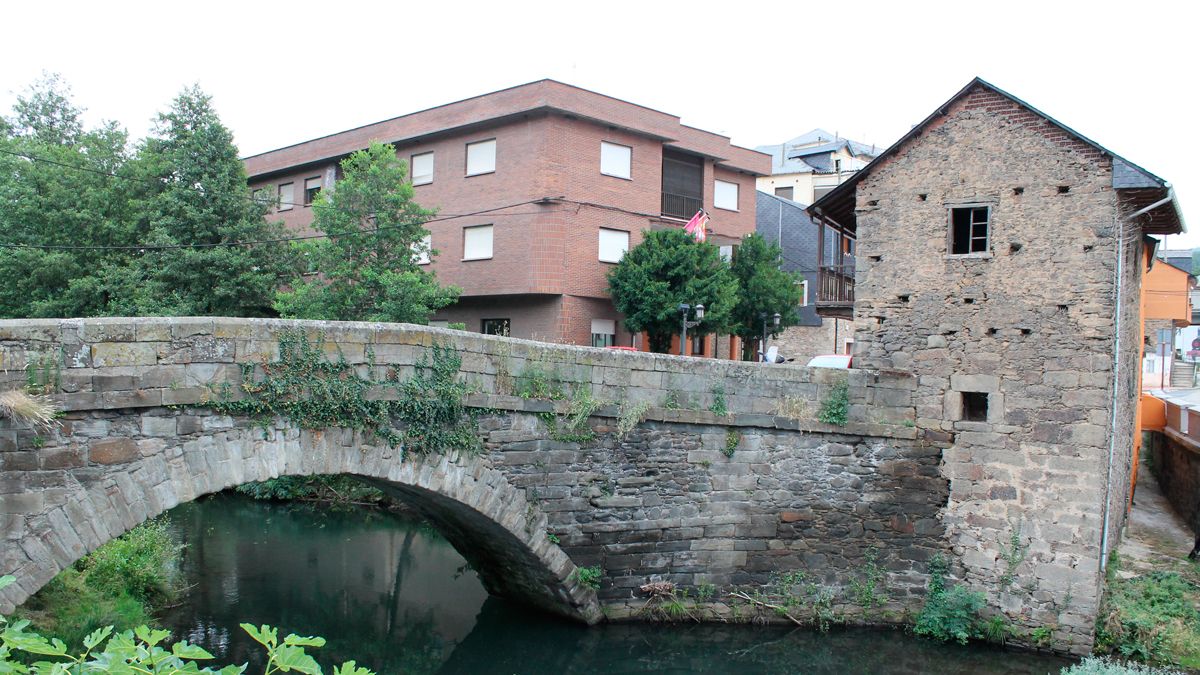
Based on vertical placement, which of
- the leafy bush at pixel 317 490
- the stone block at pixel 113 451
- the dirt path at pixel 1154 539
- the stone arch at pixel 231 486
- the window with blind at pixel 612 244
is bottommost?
the leafy bush at pixel 317 490

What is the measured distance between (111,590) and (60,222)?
45.0ft

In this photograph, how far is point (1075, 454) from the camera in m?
10.2

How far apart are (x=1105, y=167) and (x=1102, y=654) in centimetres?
539

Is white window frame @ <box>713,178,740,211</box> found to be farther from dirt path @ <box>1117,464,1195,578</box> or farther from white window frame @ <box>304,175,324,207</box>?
dirt path @ <box>1117,464,1195,578</box>

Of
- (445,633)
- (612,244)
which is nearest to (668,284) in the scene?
(612,244)

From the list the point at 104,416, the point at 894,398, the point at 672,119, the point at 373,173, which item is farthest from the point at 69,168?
the point at 894,398

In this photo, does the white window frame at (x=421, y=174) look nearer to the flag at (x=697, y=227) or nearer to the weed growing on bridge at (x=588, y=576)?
the flag at (x=697, y=227)

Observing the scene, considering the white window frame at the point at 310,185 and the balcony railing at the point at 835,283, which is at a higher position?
the white window frame at the point at 310,185

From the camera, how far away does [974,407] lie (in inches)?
431

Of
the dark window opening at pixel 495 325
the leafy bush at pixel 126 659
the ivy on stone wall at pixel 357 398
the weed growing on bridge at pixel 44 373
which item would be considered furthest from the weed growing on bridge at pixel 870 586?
the dark window opening at pixel 495 325

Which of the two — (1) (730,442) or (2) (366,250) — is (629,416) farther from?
(2) (366,250)

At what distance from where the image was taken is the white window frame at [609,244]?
73.0 ft

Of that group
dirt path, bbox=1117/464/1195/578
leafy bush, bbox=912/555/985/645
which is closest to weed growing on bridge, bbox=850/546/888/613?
leafy bush, bbox=912/555/985/645

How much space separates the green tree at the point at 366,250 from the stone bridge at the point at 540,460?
26.0 ft
